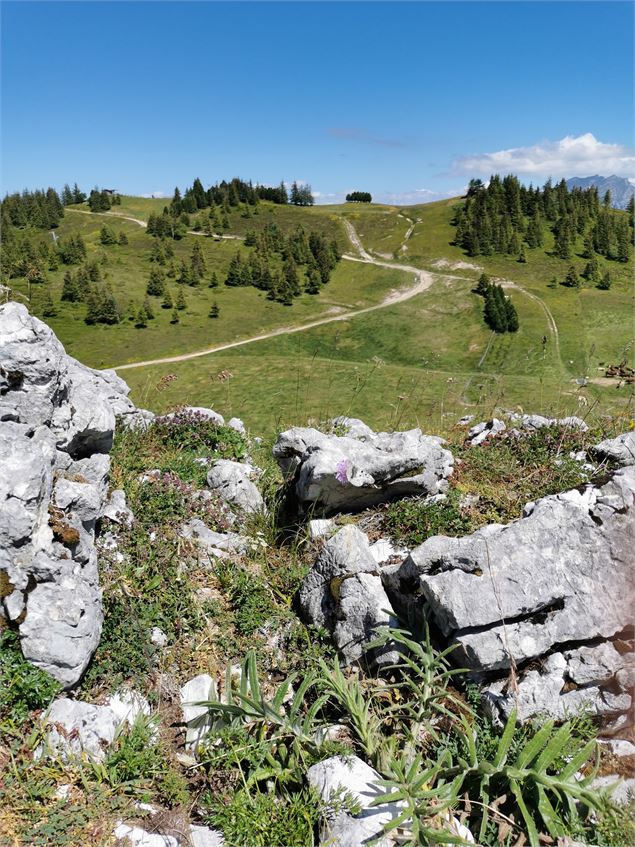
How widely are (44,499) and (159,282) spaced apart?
3154 inches

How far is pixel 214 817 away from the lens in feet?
14.1

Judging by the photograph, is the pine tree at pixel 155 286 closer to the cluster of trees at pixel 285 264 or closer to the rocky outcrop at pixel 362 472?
the cluster of trees at pixel 285 264

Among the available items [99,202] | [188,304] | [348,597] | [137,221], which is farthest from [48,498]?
[99,202]

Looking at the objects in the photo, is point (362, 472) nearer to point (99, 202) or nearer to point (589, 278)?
point (589, 278)

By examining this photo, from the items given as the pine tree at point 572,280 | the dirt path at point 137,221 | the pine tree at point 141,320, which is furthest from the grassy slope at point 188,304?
the pine tree at point 572,280

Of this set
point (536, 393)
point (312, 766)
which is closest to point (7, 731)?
point (312, 766)

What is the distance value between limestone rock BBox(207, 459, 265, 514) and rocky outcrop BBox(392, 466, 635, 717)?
3187 millimetres

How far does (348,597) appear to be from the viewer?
5.74m

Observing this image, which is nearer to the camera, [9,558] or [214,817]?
[214,817]

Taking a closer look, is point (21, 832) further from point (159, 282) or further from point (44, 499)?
point (159, 282)

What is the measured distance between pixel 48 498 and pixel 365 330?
210 feet

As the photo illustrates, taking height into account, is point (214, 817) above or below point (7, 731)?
below

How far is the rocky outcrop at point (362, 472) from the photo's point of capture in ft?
23.4

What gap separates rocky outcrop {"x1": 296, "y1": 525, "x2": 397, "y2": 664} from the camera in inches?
219
